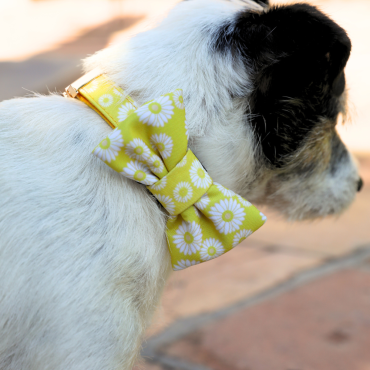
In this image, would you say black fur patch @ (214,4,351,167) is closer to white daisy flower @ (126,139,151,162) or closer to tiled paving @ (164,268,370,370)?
white daisy flower @ (126,139,151,162)

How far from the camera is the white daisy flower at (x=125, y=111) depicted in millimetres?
1075

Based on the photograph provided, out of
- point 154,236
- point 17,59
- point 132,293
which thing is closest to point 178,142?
point 154,236

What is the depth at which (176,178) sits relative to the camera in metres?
A: 1.07

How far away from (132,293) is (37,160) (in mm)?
384

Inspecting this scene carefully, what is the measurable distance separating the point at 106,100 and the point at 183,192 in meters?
0.30

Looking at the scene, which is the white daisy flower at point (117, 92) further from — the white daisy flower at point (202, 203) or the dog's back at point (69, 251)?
the white daisy flower at point (202, 203)

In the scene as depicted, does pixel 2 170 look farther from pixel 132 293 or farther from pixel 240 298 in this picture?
pixel 240 298

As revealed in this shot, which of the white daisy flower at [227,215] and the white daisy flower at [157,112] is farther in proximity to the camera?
the white daisy flower at [227,215]

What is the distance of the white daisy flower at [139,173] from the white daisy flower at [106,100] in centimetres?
17

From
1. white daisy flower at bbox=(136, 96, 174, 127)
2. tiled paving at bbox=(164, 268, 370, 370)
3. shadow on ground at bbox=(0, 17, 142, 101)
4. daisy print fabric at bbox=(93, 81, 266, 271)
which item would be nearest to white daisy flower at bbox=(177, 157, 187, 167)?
daisy print fabric at bbox=(93, 81, 266, 271)

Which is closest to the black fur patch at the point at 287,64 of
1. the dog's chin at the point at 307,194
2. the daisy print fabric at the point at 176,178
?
the dog's chin at the point at 307,194

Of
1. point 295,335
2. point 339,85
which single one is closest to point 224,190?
point 339,85

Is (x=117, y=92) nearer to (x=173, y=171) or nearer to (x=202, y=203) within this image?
(x=173, y=171)

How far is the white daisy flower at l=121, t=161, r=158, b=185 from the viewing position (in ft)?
3.36
